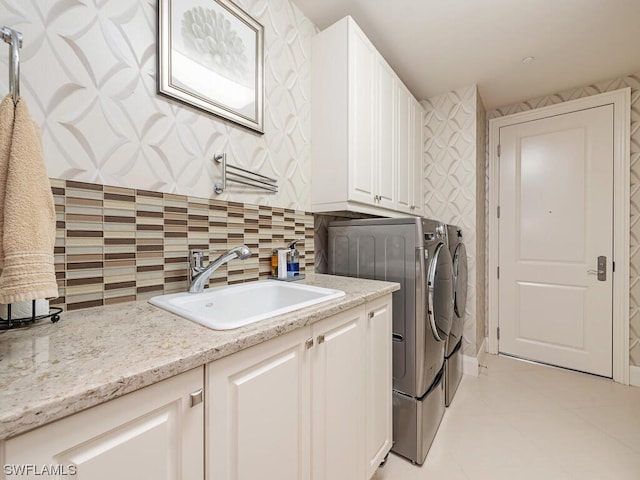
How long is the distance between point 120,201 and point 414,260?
1304mm

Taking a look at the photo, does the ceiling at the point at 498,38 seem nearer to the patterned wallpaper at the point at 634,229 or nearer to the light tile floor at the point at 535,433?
the patterned wallpaper at the point at 634,229

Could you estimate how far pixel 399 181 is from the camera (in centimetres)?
219

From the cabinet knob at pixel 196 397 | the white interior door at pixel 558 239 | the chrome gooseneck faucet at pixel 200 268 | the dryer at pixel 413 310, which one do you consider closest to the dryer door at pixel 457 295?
the dryer at pixel 413 310

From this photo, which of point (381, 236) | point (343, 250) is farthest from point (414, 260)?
point (343, 250)

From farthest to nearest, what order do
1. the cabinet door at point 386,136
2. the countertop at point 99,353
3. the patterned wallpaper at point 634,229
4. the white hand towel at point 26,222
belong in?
the patterned wallpaper at point 634,229
the cabinet door at point 386,136
the white hand towel at point 26,222
the countertop at point 99,353

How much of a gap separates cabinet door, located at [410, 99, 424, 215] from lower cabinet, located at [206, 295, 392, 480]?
56.5 inches

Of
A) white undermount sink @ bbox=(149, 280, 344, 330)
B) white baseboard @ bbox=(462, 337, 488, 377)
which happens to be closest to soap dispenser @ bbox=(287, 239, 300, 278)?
white undermount sink @ bbox=(149, 280, 344, 330)

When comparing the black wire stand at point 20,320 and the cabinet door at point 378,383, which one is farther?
the cabinet door at point 378,383

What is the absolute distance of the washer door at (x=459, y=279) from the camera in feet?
6.68

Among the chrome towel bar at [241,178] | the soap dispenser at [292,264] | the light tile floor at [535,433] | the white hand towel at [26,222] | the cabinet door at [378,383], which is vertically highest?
the chrome towel bar at [241,178]

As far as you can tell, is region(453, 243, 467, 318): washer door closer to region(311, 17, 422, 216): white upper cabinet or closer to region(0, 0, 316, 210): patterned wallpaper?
region(311, 17, 422, 216): white upper cabinet

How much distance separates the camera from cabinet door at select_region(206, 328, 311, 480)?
2.11ft

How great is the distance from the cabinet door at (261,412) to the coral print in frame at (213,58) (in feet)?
3.42

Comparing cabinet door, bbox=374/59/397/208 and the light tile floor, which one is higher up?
cabinet door, bbox=374/59/397/208
